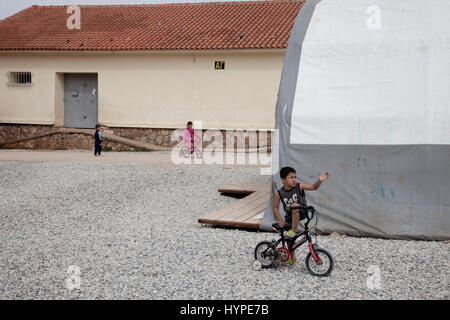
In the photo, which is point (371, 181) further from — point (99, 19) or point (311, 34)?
point (99, 19)

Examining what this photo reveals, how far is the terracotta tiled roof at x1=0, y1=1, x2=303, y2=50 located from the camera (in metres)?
19.1

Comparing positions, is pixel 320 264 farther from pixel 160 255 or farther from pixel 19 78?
pixel 19 78

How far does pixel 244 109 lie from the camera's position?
62.5 feet

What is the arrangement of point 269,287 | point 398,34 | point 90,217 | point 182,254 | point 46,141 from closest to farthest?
point 269,287 < point 182,254 < point 398,34 < point 90,217 < point 46,141

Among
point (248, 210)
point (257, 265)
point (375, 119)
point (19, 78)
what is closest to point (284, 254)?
point (257, 265)

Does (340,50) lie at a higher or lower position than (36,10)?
lower

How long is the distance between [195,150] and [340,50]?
951 cm

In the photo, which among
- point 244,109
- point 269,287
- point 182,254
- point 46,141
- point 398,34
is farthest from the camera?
point 46,141

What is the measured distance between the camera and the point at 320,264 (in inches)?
193

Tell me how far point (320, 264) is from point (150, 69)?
1614 cm

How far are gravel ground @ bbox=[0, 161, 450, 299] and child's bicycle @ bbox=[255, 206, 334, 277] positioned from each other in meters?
0.10

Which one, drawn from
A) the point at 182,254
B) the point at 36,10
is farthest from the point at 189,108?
the point at 182,254

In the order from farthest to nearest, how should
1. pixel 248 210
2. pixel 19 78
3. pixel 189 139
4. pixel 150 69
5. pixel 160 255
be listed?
pixel 19 78 < pixel 150 69 < pixel 189 139 < pixel 248 210 < pixel 160 255

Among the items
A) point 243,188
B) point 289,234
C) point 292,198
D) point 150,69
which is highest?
point 150,69
